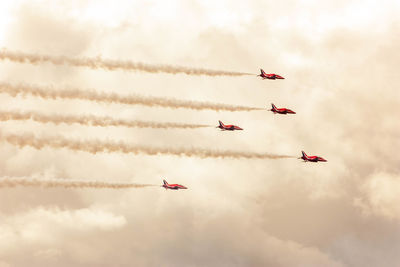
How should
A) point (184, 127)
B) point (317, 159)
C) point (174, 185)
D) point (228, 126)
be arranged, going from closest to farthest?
point (184, 127) → point (228, 126) → point (317, 159) → point (174, 185)

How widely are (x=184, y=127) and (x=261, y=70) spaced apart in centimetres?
3822

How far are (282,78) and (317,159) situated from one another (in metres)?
21.8

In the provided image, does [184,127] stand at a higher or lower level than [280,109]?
lower

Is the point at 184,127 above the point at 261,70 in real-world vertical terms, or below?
below

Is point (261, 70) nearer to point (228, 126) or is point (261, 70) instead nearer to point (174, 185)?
point (228, 126)

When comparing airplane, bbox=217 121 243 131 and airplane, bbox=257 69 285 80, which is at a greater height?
airplane, bbox=257 69 285 80

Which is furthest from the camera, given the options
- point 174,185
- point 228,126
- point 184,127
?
point 174,185

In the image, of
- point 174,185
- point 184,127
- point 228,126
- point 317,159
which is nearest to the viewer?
point 184,127

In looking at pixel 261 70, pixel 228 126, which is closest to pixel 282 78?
pixel 261 70

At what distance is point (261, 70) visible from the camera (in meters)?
148

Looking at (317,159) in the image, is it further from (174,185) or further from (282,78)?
(174,185)

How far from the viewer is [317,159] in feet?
520

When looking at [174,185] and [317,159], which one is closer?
[317,159]

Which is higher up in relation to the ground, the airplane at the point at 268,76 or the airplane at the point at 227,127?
the airplane at the point at 268,76
